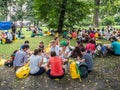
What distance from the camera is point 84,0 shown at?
84.8ft

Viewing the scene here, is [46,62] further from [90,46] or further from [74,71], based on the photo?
[90,46]

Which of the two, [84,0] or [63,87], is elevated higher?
[84,0]

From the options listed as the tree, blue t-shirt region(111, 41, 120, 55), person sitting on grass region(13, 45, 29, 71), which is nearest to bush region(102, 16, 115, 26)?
the tree

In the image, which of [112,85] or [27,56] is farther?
[27,56]

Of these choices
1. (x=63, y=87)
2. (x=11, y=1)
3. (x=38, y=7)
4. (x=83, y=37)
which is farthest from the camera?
(x=11, y=1)

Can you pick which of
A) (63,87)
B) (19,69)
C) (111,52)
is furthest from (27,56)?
(111,52)

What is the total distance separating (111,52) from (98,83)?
15.5ft

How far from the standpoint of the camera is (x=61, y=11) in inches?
1003

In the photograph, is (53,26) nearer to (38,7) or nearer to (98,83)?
(38,7)

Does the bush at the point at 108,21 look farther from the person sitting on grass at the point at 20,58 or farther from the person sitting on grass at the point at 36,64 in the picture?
the person sitting on grass at the point at 36,64

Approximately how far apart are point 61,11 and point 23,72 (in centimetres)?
1322

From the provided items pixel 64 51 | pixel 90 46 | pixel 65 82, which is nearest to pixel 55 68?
pixel 65 82

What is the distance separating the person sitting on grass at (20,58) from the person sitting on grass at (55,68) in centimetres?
149

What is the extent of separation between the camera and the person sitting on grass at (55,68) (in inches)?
489
